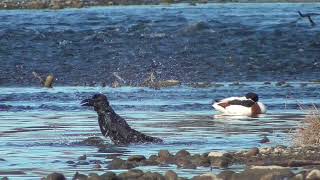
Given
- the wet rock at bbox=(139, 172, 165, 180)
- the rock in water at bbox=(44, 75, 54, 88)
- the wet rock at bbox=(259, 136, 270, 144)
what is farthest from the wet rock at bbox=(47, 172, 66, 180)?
the rock in water at bbox=(44, 75, 54, 88)

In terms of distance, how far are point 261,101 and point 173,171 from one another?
35.9ft

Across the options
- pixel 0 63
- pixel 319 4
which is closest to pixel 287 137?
pixel 0 63

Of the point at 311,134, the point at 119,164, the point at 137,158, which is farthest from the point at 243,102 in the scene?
the point at 119,164

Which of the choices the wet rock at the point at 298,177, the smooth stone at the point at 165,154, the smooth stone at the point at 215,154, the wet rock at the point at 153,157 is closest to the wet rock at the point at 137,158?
the wet rock at the point at 153,157

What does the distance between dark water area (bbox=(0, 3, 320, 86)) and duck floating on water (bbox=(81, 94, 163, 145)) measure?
9.34 m

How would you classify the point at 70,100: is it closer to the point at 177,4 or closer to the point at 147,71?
the point at 147,71

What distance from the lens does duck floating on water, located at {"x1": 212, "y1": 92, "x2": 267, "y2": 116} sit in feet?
75.5

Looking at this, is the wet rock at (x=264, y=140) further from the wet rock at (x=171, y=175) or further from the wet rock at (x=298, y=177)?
the wet rock at (x=298, y=177)

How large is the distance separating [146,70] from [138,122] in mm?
9079

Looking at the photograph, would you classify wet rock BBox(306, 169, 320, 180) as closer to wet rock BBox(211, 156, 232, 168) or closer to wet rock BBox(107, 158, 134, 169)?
wet rock BBox(211, 156, 232, 168)

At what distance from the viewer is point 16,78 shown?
29.4 meters

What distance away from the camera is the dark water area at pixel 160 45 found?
29984mm

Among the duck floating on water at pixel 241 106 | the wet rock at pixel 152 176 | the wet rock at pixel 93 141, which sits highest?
the wet rock at pixel 152 176

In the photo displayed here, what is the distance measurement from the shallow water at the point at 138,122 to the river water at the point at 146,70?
0.02 metres
